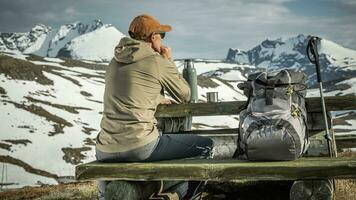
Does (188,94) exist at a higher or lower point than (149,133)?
higher

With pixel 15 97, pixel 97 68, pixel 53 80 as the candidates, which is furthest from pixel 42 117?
pixel 97 68

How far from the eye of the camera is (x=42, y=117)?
3169 inches

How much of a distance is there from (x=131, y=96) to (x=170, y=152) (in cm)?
86

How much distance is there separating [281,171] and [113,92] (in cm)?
213

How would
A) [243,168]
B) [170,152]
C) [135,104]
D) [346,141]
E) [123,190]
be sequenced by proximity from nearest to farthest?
[243,168] → [123,190] → [135,104] → [170,152] → [346,141]

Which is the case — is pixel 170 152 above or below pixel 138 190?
above

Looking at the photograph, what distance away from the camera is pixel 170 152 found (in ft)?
16.9

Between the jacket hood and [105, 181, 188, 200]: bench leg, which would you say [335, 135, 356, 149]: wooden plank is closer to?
[105, 181, 188, 200]: bench leg

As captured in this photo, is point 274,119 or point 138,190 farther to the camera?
point 138,190

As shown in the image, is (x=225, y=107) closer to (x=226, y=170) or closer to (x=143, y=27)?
(x=143, y=27)

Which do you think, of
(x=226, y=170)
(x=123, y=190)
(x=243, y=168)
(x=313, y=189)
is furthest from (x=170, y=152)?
(x=313, y=189)

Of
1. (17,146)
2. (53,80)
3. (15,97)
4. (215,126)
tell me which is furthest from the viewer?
(53,80)

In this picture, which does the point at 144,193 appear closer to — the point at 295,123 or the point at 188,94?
the point at 188,94

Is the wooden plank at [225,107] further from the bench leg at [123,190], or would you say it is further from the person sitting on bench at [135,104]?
the bench leg at [123,190]
